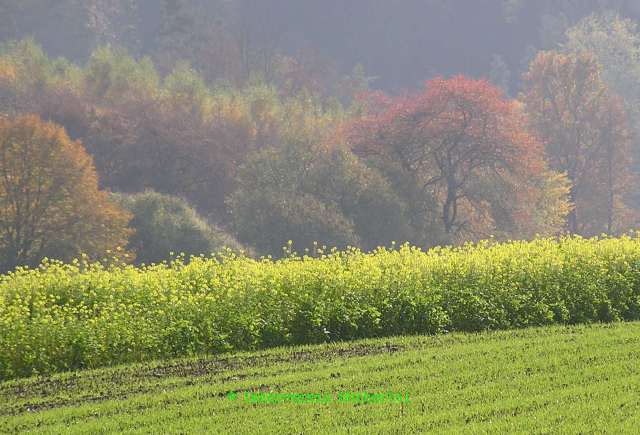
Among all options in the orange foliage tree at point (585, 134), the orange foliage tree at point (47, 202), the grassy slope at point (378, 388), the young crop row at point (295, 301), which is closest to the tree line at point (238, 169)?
the orange foliage tree at point (47, 202)

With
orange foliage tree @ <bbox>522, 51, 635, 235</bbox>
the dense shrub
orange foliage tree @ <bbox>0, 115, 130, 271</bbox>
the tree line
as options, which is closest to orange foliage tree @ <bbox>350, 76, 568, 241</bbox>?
the tree line

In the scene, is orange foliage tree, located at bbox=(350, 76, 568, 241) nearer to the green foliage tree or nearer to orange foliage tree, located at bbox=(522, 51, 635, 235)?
the green foliage tree

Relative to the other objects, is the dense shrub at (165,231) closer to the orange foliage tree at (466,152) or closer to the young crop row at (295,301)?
the orange foliage tree at (466,152)

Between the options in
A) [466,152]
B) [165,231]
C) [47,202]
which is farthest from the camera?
[466,152]

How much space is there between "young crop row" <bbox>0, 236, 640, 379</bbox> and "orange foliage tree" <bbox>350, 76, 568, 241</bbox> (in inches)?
1140

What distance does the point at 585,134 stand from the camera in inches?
2783

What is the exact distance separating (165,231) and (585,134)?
41832 millimetres

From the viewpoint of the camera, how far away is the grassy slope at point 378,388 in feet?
31.9

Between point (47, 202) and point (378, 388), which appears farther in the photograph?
point (47, 202)

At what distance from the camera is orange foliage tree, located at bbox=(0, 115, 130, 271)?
110 ft

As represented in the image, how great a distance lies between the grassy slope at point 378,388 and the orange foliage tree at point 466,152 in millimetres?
33153

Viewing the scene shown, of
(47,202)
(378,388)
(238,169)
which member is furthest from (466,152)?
(378,388)

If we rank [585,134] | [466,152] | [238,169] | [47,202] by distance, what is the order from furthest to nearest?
[585,134] < [466,152] < [238,169] < [47,202]

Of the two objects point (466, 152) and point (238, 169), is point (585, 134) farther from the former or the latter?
point (238, 169)
